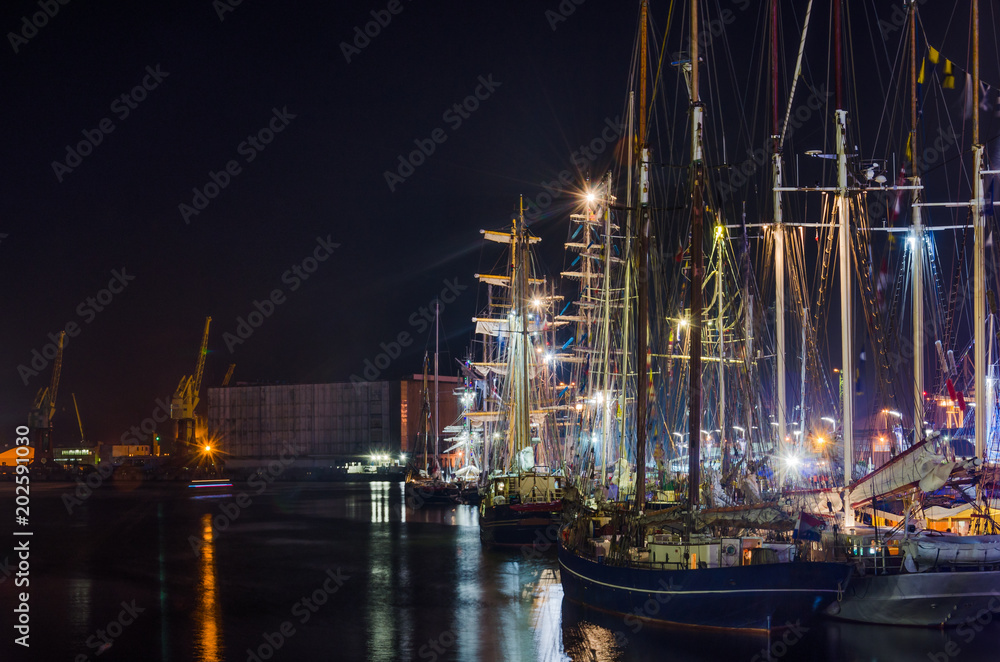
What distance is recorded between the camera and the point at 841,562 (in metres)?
23.3

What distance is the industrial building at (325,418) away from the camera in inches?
5842

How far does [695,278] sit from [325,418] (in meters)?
136

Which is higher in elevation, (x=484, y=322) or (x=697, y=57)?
(x=697, y=57)

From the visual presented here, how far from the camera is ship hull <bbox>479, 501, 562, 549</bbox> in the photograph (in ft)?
152

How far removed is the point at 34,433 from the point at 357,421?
82.2 meters

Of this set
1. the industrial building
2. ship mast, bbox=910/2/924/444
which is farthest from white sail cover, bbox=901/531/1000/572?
the industrial building

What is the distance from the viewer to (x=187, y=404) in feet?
532

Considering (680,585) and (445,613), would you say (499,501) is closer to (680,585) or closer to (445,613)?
(445,613)

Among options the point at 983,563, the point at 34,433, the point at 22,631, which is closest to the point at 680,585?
the point at 983,563

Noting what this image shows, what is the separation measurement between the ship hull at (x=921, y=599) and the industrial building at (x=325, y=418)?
116m

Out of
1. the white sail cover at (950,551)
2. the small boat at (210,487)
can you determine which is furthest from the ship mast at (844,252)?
the small boat at (210,487)

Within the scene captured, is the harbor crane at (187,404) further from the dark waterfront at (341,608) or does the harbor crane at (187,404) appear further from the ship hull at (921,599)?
the ship hull at (921,599)

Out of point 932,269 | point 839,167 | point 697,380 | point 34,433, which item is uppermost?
point 839,167

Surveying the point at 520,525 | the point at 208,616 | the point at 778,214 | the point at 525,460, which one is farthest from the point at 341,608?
the point at 778,214
